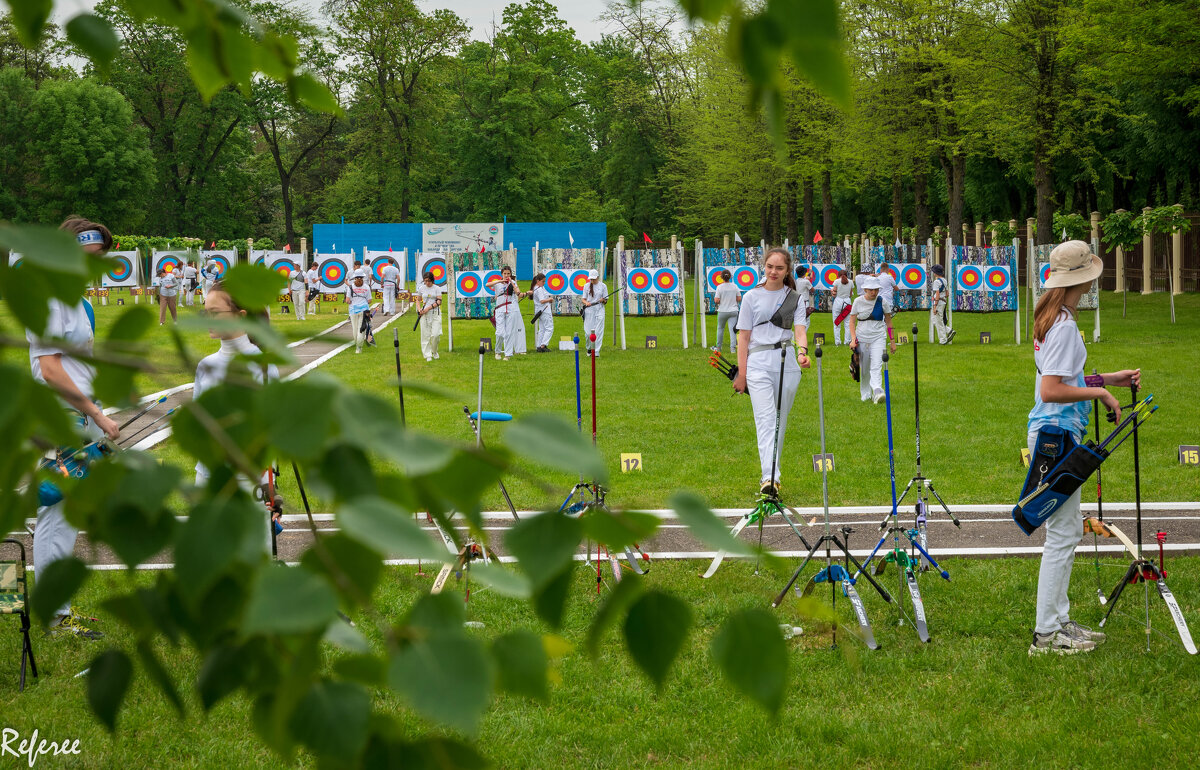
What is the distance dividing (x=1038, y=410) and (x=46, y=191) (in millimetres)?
55144

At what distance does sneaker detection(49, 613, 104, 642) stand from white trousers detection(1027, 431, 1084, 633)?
4591 millimetres

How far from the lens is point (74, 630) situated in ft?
17.6

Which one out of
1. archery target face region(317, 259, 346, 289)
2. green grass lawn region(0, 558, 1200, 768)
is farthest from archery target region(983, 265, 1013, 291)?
green grass lawn region(0, 558, 1200, 768)

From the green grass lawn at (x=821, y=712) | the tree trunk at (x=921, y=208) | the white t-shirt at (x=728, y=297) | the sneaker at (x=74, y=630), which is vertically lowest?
Result: the green grass lawn at (x=821, y=712)

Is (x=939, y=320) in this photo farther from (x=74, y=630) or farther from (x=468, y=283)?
(x=74, y=630)

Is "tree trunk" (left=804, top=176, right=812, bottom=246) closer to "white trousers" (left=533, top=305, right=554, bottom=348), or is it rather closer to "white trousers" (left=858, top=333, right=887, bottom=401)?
"white trousers" (left=533, top=305, right=554, bottom=348)

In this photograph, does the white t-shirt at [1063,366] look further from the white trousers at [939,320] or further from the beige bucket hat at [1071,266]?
the white trousers at [939,320]

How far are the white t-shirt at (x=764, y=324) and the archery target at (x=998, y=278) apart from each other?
1719 centimetres

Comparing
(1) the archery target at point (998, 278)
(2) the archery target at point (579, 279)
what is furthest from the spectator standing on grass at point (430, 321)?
(1) the archery target at point (998, 278)

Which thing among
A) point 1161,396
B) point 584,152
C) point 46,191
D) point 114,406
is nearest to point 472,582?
point 114,406

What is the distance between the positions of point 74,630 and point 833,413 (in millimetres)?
9693

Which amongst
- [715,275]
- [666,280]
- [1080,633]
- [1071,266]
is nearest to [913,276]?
[715,275]

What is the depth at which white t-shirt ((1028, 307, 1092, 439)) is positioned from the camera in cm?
481

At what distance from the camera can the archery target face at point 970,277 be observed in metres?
23.5
